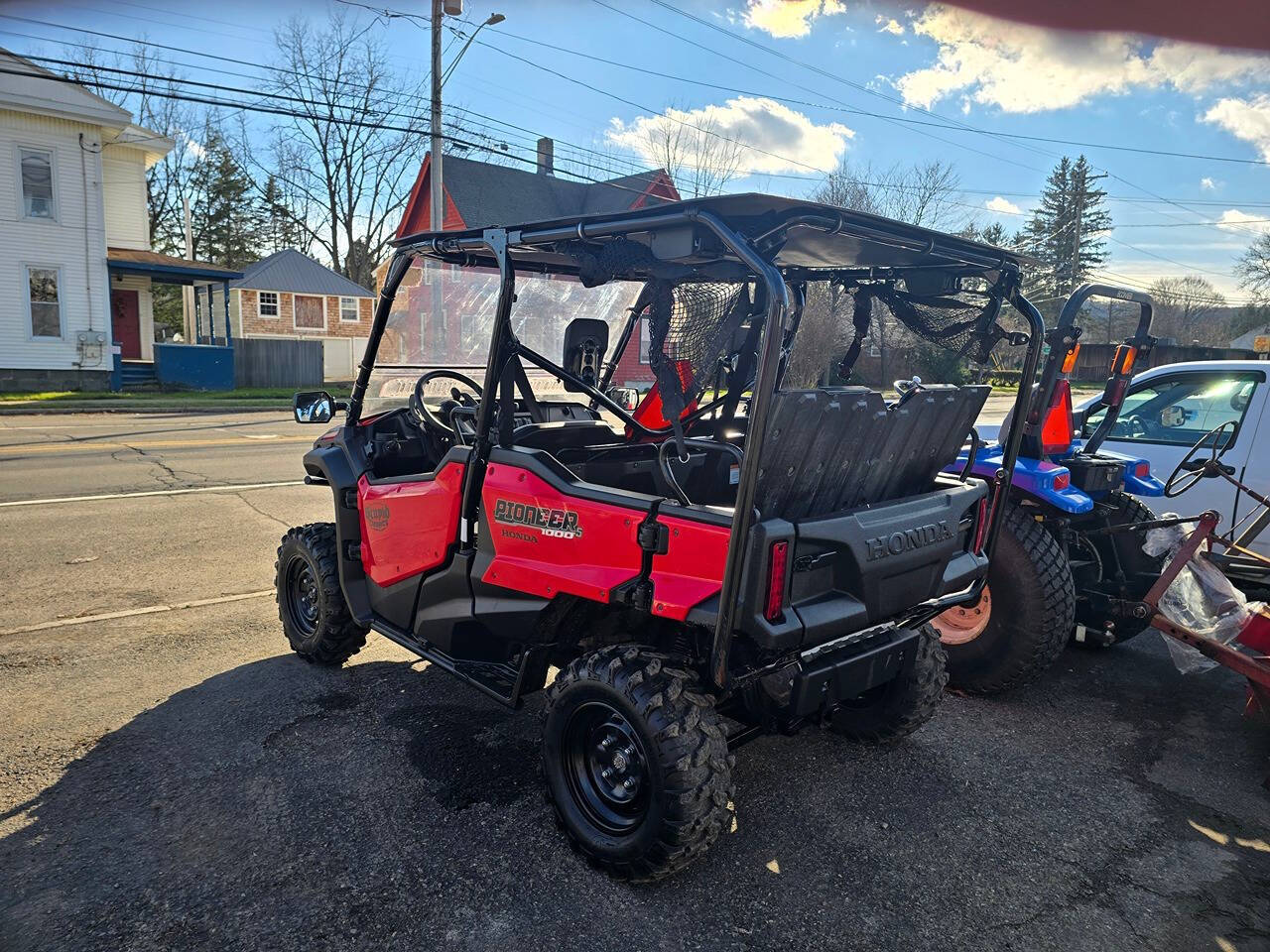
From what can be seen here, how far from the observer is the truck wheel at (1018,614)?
4242mm

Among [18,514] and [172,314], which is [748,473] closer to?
[18,514]

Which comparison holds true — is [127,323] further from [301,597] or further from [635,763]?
[635,763]

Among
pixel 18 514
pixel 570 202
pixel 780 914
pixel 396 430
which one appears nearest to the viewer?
pixel 780 914

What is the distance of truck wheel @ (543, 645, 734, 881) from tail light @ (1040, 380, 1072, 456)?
278 centimetres

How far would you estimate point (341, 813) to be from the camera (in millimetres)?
3174

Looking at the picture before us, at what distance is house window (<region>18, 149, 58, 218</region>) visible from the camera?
71.0ft

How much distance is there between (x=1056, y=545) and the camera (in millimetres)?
4316

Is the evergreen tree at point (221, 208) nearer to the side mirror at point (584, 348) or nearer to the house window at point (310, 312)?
the house window at point (310, 312)

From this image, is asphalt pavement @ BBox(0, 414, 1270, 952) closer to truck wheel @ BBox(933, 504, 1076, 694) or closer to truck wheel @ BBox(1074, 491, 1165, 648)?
truck wheel @ BBox(933, 504, 1076, 694)

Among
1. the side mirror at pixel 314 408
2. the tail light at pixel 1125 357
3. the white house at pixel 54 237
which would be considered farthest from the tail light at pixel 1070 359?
the white house at pixel 54 237

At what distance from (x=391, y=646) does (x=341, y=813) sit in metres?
1.80

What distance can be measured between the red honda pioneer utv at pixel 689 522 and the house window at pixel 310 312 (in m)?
32.9

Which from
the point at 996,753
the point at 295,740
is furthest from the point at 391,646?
the point at 996,753

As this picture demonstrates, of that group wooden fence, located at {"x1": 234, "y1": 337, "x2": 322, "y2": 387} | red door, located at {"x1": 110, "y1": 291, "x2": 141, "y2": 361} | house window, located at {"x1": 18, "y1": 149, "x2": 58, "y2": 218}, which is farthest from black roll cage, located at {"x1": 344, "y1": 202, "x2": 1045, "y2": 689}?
red door, located at {"x1": 110, "y1": 291, "x2": 141, "y2": 361}
